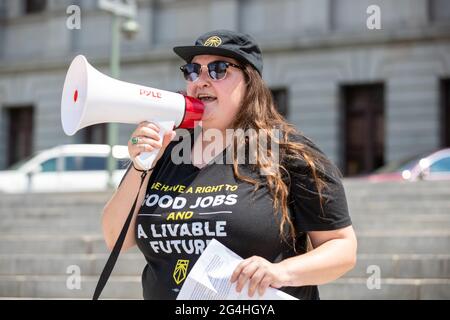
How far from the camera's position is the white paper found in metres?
2.46

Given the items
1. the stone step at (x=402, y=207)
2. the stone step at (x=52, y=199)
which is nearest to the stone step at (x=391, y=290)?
the stone step at (x=402, y=207)

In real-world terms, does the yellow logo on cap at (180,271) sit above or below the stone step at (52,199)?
above

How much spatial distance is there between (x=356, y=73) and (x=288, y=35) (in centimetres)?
233

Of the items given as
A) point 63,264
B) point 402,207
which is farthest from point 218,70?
point 402,207

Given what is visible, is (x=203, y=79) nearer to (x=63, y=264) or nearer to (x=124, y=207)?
(x=124, y=207)

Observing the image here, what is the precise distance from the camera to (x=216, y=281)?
2.49 metres

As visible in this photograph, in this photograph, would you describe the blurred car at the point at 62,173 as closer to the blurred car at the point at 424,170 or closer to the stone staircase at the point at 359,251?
the stone staircase at the point at 359,251

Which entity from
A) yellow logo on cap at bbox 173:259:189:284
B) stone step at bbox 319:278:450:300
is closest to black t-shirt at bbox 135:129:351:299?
yellow logo on cap at bbox 173:259:189:284

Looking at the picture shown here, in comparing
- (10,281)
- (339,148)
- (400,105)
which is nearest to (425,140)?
(400,105)

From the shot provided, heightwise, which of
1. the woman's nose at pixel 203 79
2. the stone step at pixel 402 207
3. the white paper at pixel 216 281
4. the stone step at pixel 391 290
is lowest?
the stone step at pixel 391 290

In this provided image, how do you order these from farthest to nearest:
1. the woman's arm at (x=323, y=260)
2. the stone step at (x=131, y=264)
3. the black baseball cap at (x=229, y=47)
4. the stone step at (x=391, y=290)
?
the stone step at (x=131, y=264) < the stone step at (x=391, y=290) < the black baseball cap at (x=229, y=47) < the woman's arm at (x=323, y=260)

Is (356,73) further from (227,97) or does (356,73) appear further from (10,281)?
Result: (227,97)

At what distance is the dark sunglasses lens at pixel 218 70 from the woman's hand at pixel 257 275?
78cm

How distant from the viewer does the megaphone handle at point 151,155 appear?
2.75 metres
